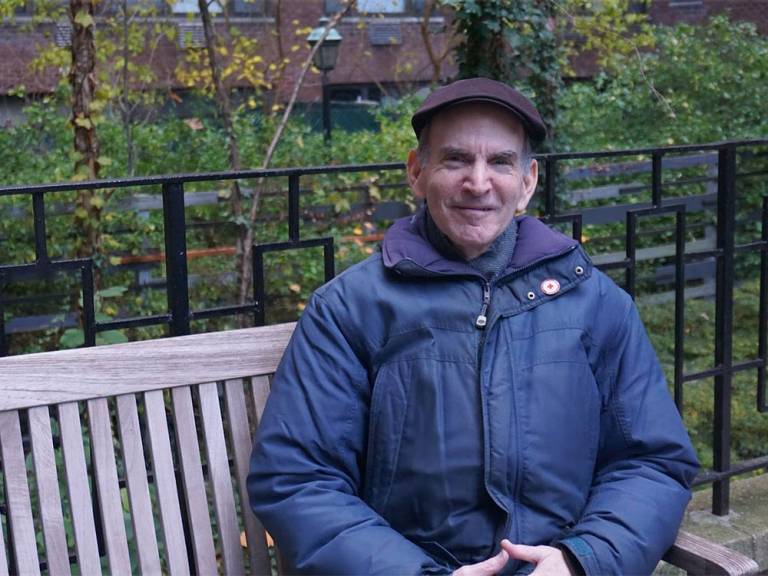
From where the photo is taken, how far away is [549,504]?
2.39 metres

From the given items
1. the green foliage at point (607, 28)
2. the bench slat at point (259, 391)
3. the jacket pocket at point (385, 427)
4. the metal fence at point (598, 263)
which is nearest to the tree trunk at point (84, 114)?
the metal fence at point (598, 263)

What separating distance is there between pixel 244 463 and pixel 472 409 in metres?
0.54

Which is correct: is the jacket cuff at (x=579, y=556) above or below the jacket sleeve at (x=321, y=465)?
below

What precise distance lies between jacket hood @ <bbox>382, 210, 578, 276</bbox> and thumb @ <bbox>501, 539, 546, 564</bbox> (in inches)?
22.0

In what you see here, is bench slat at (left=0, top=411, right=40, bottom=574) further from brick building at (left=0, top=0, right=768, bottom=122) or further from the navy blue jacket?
brick building at (left=0, top=0, right=768, bottom=122)

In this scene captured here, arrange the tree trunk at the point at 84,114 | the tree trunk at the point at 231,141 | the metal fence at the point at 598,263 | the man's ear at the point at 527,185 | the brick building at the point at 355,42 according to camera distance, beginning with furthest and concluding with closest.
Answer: the brick building at the point at 355,42
the tree trunk at the point at 231,141
the tree trunk at the point at 84,114
the metal fence at the point at 598,263
the man's ear at the point at 527,185

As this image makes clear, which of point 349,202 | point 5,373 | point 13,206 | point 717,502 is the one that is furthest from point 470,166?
point 349,202

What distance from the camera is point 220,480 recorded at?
2.53 metres

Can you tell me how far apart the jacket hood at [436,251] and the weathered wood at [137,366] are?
1.09ft

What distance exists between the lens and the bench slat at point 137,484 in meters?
2.44

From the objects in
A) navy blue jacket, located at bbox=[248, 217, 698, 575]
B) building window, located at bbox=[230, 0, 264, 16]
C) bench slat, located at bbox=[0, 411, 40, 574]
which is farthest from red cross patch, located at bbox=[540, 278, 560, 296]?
building window, located at bbox=[230, 0, 264, 16]

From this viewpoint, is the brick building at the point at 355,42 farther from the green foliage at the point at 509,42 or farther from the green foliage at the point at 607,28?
the green foliage at the point at 509,42

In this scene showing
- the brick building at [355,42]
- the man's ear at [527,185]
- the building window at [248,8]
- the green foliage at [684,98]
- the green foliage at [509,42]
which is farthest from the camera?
the brick building at [355,42]

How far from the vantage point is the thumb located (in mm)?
2264
